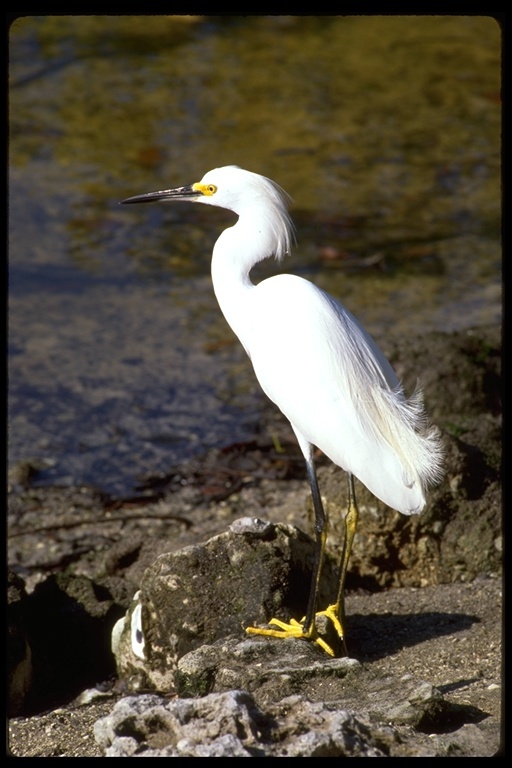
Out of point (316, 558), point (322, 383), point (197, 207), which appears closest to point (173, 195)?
point (322, 383)

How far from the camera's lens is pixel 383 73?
10.5m

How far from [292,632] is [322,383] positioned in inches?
31.0

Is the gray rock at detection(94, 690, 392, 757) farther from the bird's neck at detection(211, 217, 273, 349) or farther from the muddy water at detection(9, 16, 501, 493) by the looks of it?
the muddy water at detection(9, 16, 501, 493)

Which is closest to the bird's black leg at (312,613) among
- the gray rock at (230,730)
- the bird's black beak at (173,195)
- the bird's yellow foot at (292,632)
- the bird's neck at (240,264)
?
the bird's yellow foot at (292,632)

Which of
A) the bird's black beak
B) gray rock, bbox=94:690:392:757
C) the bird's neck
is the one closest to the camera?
gray rock, bbox=94:690:392:757

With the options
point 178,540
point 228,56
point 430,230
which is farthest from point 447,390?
point 228,56

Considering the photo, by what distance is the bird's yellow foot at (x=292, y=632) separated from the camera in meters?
2.95

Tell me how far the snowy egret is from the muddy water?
187 centimetres

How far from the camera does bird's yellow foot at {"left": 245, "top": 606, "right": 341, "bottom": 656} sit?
2.95 meters

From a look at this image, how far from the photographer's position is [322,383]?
3.20 meters

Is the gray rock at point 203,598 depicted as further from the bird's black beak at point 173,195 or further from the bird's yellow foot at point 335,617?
the bird's black beak at point 173,195

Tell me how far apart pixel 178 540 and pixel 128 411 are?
5.80 feet

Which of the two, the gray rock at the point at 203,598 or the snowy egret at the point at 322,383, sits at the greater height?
the snowy egret at the point at 322,383

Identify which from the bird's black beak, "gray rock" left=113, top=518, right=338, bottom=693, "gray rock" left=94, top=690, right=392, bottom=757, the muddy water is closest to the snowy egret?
"gray rock" left=113, top=518, right=338, bottom=693
